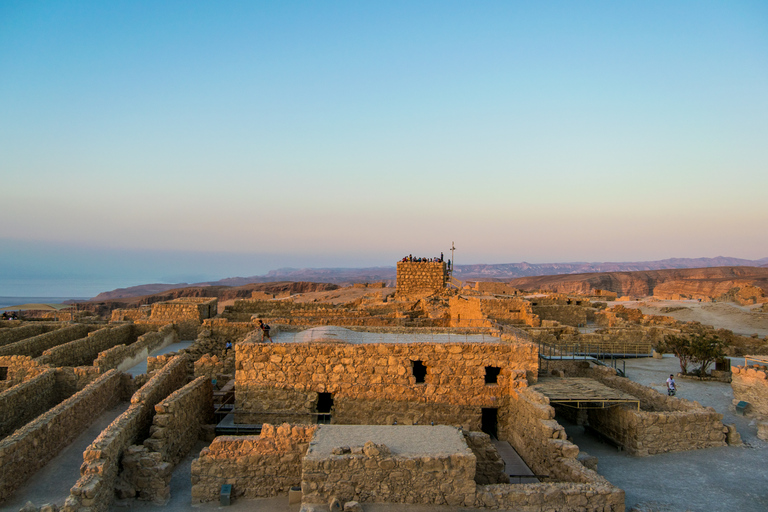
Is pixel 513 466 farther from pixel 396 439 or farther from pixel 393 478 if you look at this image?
pixel 393 478

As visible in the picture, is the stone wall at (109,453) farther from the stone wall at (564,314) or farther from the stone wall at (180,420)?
the stone wall at (564,314)

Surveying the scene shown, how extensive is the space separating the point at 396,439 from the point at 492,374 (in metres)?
4.19

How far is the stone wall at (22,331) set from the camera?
1888cm

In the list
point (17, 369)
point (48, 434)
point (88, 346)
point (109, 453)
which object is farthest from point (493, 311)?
point (17, 369)

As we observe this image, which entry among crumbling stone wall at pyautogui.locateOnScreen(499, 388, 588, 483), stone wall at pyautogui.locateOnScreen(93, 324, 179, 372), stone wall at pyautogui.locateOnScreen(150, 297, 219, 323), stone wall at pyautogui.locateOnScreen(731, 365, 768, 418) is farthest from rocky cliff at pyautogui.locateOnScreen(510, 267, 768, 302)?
crumbling stone wall at pyautogui.locateOnScreen(499, 388, 588, 483)

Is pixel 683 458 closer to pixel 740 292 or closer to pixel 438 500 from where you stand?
pixel 438 500

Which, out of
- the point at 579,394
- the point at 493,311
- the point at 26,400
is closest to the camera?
the point at 579,394

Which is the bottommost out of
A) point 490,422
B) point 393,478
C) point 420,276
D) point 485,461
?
point 490,422

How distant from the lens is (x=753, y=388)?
41.2 feet

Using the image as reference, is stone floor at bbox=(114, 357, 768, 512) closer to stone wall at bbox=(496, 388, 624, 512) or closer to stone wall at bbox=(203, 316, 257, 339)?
stone wall at bbox=(496, 388, 624, 512)

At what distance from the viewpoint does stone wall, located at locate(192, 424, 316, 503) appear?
321 inches

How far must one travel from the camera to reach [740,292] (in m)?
40.8

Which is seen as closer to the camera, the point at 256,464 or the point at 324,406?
the point at 256,464

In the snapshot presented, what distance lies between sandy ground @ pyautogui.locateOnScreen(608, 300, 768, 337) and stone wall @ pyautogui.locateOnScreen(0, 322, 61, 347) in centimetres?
3617
